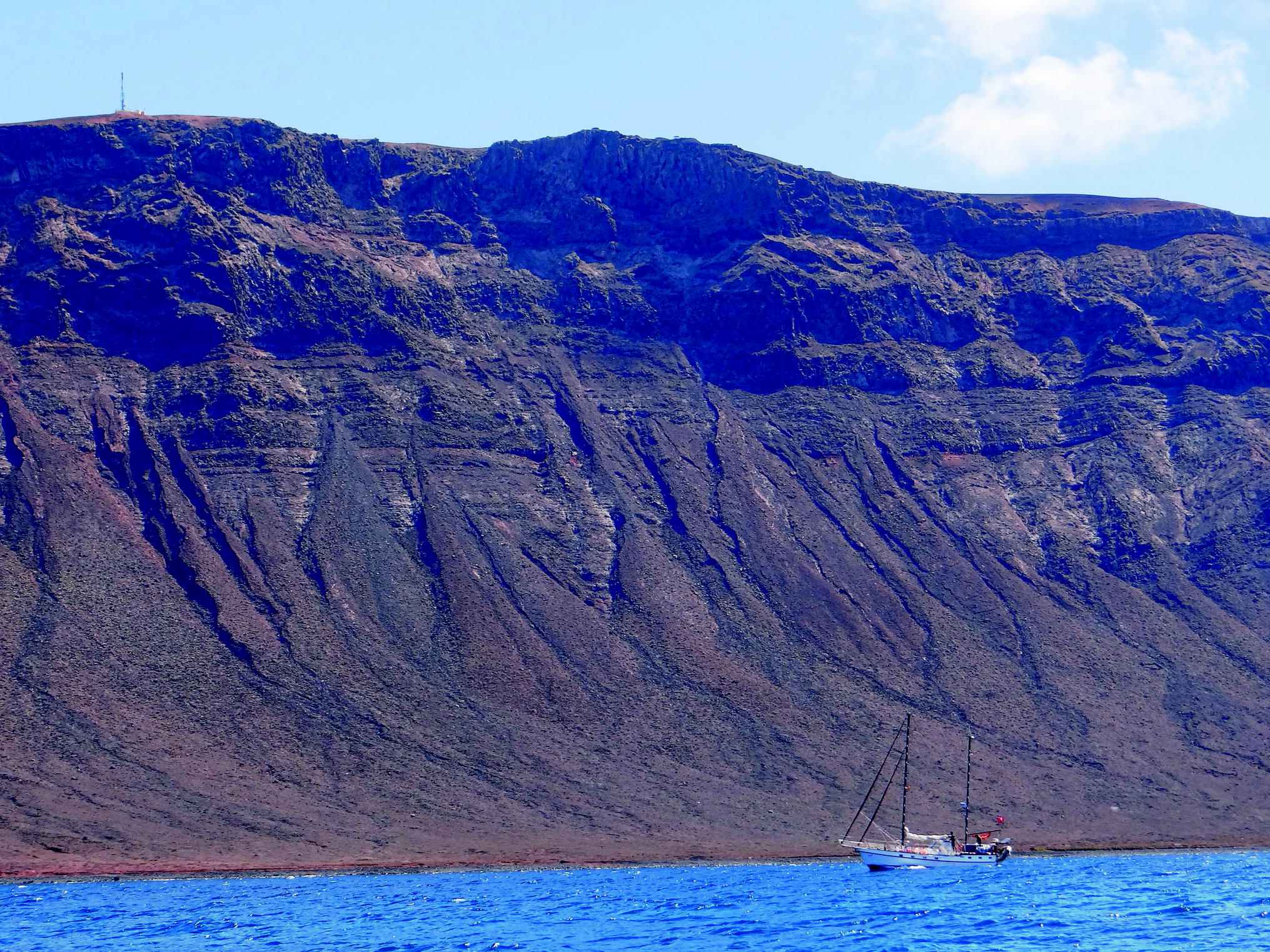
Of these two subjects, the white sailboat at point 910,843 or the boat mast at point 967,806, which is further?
the boat mast at point 967,806

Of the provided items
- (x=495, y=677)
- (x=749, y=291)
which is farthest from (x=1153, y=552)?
(x=495, y=677)

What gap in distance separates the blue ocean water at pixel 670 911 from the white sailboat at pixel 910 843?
1.16 metres

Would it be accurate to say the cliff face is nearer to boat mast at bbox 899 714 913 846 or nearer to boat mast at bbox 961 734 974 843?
boat mast at bbox 961 734 974 843

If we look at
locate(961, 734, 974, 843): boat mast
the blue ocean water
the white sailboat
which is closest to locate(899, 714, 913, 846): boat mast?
the white sailboat

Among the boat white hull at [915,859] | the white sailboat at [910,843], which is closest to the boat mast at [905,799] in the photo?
the white sailboat at [910,843]

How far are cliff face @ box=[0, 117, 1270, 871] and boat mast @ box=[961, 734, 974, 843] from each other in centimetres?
114

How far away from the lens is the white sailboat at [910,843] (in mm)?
99125

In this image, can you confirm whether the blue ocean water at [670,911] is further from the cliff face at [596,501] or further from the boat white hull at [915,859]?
the cliff face at [596,501]

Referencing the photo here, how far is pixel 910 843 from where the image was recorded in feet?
347

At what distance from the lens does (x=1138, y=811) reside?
118m

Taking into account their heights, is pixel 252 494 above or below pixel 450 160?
below

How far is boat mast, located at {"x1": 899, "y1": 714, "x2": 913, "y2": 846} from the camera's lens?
102 m

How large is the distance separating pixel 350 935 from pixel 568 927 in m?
8.95

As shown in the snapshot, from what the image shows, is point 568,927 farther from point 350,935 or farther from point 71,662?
point 71,662
